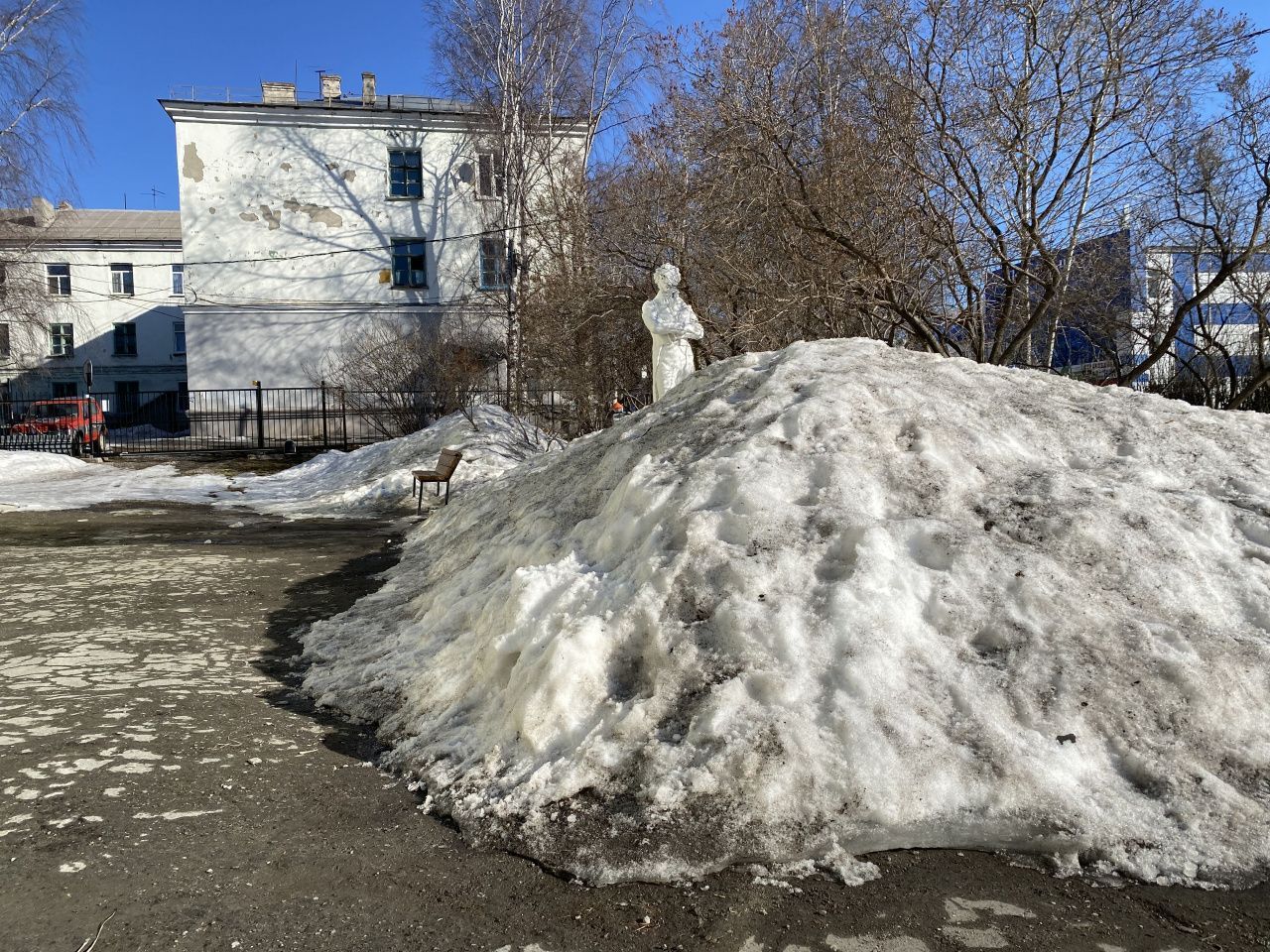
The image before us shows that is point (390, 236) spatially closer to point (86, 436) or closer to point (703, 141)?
point (86, 436)

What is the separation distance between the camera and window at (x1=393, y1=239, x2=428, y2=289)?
88.0ft

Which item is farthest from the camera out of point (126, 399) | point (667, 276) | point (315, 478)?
point (126, 399)

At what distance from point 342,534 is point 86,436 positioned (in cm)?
1708

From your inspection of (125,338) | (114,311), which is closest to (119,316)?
(114,311)

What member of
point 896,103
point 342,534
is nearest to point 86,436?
point 342,534

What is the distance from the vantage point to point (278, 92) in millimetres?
26422

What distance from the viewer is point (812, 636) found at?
11.0ft

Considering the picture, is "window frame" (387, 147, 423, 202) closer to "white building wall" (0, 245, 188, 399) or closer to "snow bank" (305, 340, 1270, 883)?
"white building wall" (0, 245, 188, 399)

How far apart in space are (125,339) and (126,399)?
126 inches

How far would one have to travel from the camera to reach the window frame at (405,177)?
26.6m

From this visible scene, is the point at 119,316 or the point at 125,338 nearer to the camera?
the point at 119,316

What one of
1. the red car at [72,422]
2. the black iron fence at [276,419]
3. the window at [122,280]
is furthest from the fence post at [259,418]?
the window at [122,280]

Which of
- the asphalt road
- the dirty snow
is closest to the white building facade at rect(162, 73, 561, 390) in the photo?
the dirty snow

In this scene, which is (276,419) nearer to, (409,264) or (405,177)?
(409,264)
